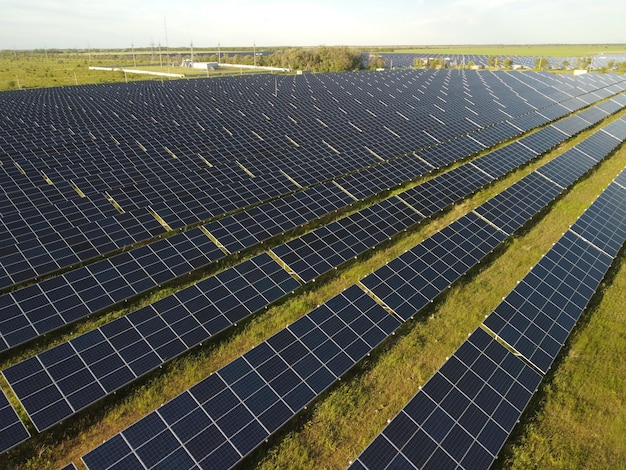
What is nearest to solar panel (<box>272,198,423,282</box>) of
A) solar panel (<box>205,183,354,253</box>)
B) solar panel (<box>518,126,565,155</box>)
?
solar panel (<box>205,183,354,253</box>)

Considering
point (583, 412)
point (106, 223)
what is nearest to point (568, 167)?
point (583, 412)

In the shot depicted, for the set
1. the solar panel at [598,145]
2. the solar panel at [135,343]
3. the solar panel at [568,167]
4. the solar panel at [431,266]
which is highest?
the solar panel at [598,145]

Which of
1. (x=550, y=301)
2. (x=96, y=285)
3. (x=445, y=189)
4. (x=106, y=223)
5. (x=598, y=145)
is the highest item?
(x=598, y=145)

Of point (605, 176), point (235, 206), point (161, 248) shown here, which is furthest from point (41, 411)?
point (605, 176)

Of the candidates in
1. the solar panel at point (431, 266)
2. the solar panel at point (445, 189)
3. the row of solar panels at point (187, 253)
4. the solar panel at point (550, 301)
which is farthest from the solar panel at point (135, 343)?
the solar panel at point (445, 189)

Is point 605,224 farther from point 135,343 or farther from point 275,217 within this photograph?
point 135,343

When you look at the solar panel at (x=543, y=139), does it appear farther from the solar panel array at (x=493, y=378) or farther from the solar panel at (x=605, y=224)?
the solar panel array at (x=493, y=378)
